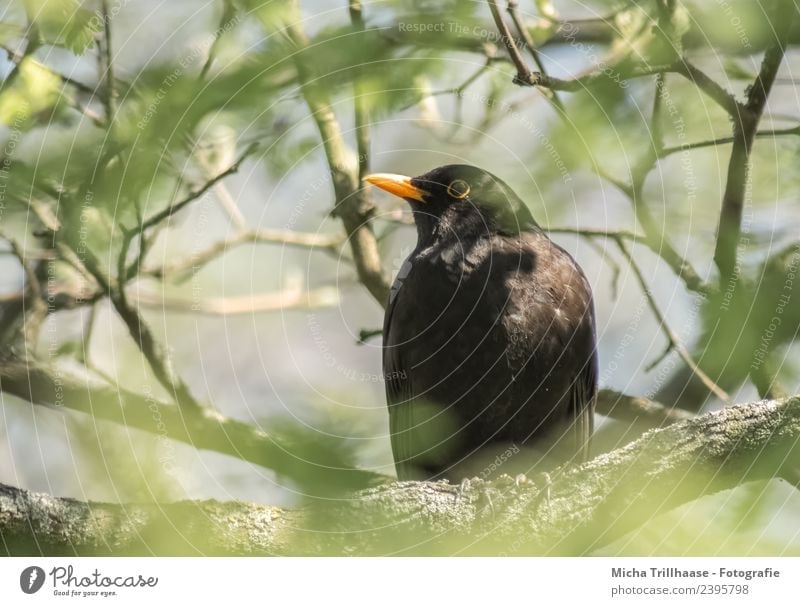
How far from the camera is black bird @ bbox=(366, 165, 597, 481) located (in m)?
4.09

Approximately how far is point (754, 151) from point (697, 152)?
0.70 feet

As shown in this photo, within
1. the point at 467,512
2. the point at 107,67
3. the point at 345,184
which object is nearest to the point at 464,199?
the point at 345,184

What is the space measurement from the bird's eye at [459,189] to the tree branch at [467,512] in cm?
140

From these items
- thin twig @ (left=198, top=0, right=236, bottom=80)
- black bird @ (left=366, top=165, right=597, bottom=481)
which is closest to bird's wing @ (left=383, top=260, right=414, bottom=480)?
black bird @ (left=366, top=165, right=597, bottom=481)

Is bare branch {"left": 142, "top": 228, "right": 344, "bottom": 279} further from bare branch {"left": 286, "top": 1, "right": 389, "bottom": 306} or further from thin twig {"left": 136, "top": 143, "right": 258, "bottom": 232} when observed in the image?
thin twig {"left": 136, "top": 143, "right": 258, "bottom": 232}

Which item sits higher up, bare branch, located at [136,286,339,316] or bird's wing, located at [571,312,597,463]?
bare branch, located at [136,286,339,316]

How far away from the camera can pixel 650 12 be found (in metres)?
3.60

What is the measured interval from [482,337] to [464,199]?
668mm

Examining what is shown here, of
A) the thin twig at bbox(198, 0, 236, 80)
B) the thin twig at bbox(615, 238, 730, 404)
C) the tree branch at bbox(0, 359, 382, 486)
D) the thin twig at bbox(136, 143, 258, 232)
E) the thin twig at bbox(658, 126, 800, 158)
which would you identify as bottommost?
the tree branch at bbox(0, 359, 382, 486)

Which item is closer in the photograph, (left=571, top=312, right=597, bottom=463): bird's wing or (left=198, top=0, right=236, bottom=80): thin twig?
(left=198, top=0, right=236, bottom=80): thin twig

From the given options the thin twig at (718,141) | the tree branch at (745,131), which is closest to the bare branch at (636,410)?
the tree branch at (745,131)

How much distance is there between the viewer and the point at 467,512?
11.4 feet

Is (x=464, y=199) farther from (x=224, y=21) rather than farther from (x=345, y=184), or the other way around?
(x=224, y=21)

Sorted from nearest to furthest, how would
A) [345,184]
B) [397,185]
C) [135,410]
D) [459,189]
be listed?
[135,410]
[345,184]
[397,185]
[459,189]
